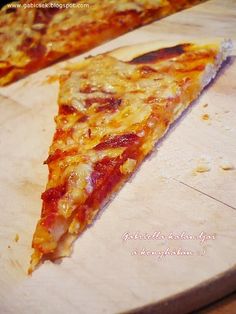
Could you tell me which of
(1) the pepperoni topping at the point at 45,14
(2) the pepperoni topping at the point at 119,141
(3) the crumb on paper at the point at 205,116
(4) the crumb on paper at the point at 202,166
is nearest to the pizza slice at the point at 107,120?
(2) the pepperoni topping at the point at 119,141

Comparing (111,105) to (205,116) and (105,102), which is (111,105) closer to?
(105,102)

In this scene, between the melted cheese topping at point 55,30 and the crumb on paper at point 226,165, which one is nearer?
the crumb on paper at point 226,165

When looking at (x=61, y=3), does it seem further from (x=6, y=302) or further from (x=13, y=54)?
(x=6, y=302)

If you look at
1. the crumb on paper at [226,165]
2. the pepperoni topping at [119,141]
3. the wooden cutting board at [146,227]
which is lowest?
the wooden cutting board at [146,227]

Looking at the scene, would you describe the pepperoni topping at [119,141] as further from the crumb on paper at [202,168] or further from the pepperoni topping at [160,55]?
the pepperoni topping at [160,55]

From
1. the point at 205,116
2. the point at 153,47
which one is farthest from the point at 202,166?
the point at 153,47

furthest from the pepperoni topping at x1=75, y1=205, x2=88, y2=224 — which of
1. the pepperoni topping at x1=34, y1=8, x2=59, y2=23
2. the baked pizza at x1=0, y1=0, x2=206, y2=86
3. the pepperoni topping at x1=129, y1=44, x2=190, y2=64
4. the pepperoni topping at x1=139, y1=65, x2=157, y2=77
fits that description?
the pepperoni topping at x1=34, y1=8, x2=59, y2=23
